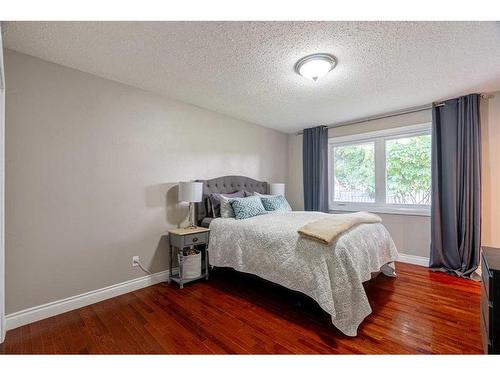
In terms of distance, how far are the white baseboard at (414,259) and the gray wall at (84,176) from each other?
335 centimetres

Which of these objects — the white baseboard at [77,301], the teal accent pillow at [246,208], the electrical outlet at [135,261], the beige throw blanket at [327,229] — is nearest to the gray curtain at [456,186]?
the beige throw blanket at [327,229]

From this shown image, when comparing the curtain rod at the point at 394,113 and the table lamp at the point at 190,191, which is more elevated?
the curtain rod at the point at 394,113

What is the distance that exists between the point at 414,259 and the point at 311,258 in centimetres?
247

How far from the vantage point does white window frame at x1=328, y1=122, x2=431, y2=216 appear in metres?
3.48

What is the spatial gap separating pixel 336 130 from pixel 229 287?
3277 millimetres

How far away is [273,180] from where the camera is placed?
464cm

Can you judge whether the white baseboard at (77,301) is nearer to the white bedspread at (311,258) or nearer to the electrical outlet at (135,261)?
the electrical outlet at (135,261)

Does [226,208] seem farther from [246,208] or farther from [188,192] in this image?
[188,192]

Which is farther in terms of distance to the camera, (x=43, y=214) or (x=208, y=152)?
(x=208, y=152)

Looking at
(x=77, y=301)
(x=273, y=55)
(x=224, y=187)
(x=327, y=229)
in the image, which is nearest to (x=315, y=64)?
(x=273, y=55)

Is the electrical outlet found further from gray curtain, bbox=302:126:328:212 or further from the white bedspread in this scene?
gray curtain, bbox=302:126:328:212

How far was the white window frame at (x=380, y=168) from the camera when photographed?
348 cm
